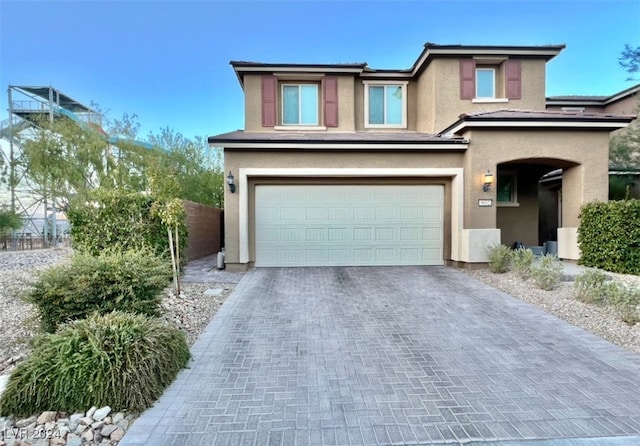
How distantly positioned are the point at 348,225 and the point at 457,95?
6.36m

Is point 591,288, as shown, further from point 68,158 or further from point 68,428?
point 68,158

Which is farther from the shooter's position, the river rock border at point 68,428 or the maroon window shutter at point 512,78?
the maroon window shutter at point 512,78

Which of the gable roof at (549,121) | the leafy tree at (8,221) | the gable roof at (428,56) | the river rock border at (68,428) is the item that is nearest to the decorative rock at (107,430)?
the river rock border at (68,428)

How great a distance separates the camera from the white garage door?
9766mm

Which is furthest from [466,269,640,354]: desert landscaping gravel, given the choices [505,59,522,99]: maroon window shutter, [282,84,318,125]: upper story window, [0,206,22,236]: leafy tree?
[0,206,22,236]: leafy tree

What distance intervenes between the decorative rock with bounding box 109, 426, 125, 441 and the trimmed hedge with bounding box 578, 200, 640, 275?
10895mm

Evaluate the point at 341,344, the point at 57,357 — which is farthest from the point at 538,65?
the point at 57,357

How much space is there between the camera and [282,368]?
379cm

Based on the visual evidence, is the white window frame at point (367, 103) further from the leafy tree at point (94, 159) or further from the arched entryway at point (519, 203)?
the leafy tree at point (94, 159)

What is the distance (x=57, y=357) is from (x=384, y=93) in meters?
12.6

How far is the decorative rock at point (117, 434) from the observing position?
8.66 feet

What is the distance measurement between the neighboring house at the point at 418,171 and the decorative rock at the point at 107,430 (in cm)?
655

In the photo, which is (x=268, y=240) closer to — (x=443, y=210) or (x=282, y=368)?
(x=443, y=210)

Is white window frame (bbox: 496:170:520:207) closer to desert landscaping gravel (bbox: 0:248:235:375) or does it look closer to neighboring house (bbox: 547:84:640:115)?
neighboring house (bbox: 547:84:640:115)
